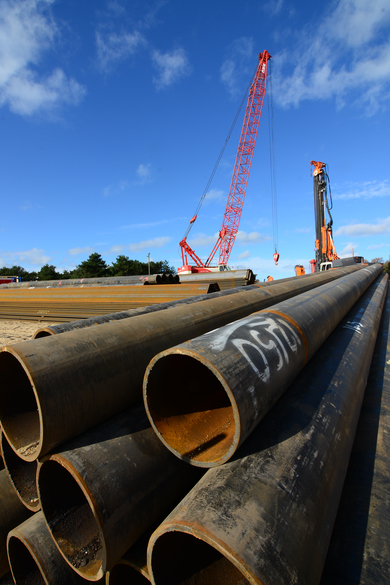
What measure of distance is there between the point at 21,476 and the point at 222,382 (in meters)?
1.75

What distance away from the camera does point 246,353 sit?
1.42 metres

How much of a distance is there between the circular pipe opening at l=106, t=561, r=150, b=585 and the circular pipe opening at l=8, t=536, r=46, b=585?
2.54ft

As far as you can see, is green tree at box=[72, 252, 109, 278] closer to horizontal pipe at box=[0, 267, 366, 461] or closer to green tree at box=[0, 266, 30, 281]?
green tree at box=[0, 266, 30, 281]

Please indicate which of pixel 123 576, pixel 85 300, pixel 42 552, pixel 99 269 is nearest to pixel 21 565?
pixel 42 552

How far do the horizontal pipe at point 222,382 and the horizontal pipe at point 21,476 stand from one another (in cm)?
116

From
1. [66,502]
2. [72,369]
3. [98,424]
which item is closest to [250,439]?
[98,424]

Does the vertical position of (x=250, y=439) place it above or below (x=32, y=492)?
above

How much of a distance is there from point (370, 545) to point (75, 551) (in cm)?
144

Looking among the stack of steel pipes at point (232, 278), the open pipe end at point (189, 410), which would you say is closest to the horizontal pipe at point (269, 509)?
the open pipe end at point (189, 410)

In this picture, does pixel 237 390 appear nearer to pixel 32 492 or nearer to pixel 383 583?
pixel 383 583

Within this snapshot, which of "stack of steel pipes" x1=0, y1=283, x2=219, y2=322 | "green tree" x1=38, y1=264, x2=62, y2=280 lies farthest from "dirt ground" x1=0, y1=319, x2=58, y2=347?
"green tree" x1=38, y1=264, x2=62, y2=280

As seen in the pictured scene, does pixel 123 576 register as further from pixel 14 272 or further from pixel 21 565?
pixel 14 272

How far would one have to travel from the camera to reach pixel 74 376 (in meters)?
1.60

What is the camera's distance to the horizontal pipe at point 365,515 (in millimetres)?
1297
